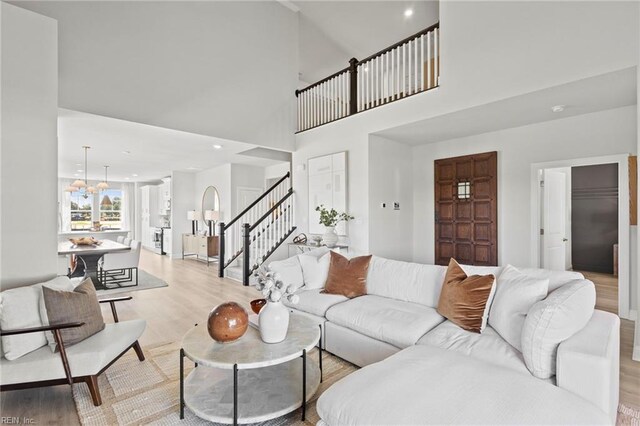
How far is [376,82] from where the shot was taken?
5.19m

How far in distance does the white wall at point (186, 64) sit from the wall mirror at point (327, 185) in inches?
36.4

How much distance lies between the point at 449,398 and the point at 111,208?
45.2 ft

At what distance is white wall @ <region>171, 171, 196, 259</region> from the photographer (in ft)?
31.1

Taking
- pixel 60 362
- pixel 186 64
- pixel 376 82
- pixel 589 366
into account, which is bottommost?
pixel 60 362

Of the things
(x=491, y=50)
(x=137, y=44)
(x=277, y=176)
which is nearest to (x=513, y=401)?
(x=491, y=50)

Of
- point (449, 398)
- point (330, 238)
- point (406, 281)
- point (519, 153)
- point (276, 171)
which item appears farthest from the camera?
point (276, 171)

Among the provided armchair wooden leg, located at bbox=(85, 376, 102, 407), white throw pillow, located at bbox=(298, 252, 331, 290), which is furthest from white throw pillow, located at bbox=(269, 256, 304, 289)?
armchair wooden leg, located at bbox=(85, 376, 102, 407)

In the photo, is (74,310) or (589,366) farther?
(74,310)

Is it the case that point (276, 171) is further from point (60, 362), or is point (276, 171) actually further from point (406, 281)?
point (60, 362)

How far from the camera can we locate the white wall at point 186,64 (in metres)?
4.05

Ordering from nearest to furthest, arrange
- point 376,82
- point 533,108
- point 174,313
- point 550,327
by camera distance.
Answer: point 550,327 < point 533,108 < point 174,313 < point 376,82

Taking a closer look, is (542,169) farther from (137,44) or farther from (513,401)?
(137,44)

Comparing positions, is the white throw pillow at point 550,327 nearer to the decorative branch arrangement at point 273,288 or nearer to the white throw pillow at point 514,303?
the white throw pillow at point 514,303

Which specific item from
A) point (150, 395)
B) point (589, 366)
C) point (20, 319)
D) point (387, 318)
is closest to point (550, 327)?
point (589, 366)
